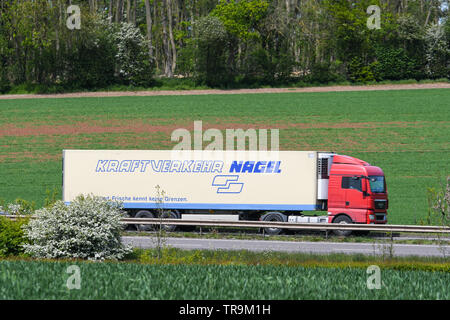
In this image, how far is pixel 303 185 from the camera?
87.5 feet

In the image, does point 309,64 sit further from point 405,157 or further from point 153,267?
point 153,267

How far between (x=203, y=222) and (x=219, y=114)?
2620cm

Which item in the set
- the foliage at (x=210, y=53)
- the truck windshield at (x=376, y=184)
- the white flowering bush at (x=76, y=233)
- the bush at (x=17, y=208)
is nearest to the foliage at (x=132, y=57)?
the foliage at (x=210, y=53)

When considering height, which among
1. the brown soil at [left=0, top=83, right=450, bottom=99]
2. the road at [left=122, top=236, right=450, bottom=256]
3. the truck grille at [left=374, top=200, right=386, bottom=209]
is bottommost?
the road at [left=122, top=236, right=450, bottom=256]

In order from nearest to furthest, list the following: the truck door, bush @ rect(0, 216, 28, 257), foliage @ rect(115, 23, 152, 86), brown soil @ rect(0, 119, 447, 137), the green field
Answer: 1. bush @ rect(0, 216, 28, 257)
2. the truck door
3. the green field
4. brown soil @ rect(0, 119, 447, 137)
5. foliage @ rect(115, 23, 152, 86)

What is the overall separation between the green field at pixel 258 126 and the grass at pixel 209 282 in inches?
727

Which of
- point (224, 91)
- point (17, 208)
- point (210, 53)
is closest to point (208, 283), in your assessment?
point (17, 208)

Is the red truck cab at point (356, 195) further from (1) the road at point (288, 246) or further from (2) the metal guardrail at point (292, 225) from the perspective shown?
(1) the road at point (288, 246)

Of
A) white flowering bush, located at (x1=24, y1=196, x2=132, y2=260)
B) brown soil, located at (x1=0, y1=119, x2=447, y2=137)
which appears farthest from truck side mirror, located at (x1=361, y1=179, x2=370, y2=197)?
brown soil, located at (x1=0, y1=119, x2=447, y2=137)

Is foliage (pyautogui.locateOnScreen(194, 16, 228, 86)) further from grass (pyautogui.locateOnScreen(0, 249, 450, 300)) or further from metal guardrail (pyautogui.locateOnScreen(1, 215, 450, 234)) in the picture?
grass (pyautogui.locateOnScreen(0, 249, 450, 300))

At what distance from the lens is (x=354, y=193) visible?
2600 centimetres

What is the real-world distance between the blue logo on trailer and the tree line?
37.4 m

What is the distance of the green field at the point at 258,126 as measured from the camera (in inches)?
1452

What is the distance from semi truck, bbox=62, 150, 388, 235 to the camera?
86.0 ft
